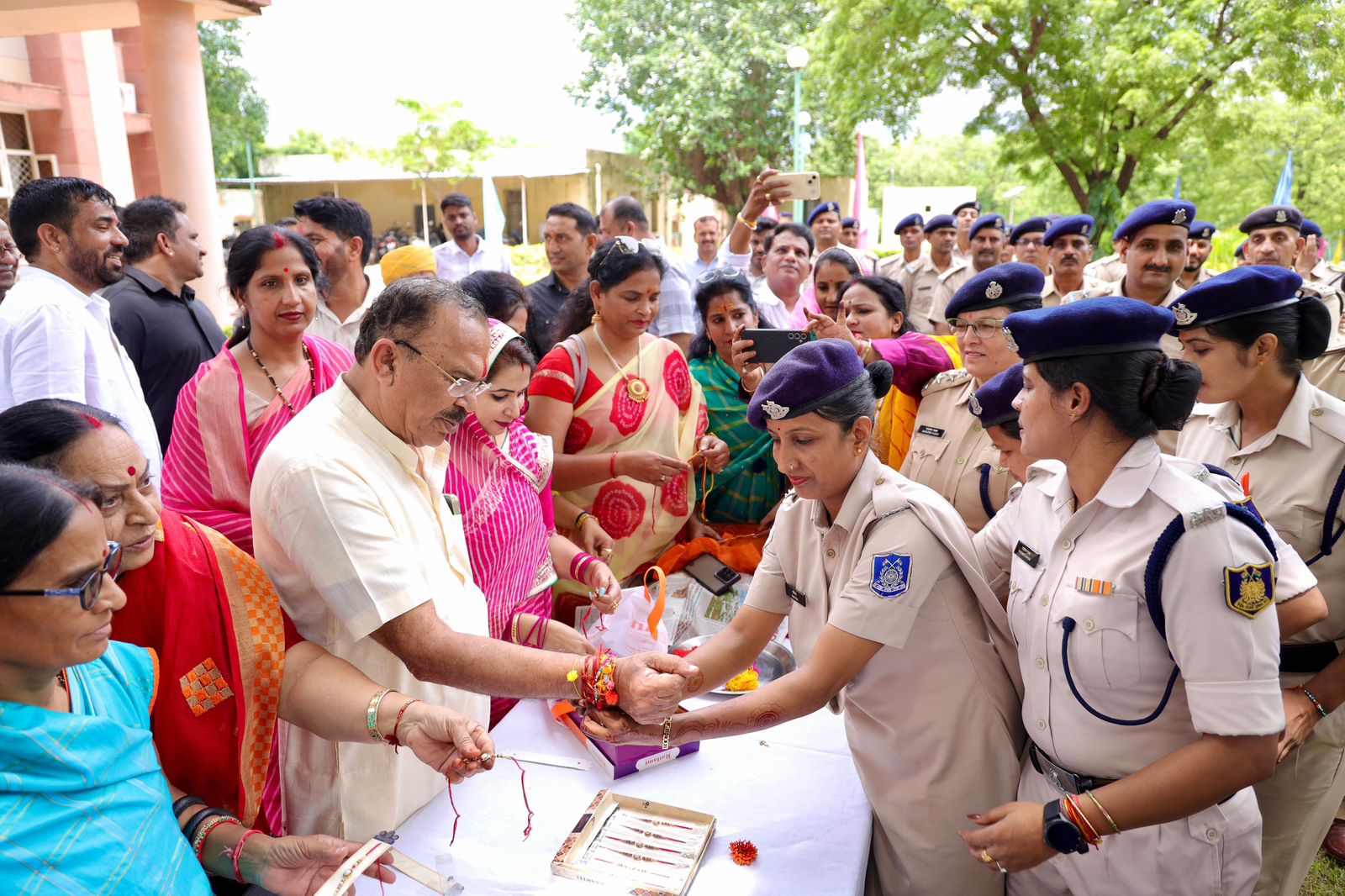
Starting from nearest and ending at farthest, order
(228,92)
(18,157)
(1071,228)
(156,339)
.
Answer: (156,339)
(1071,228)
(18,157)
(228,92)

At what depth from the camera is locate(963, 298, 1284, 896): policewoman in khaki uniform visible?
1651 mm

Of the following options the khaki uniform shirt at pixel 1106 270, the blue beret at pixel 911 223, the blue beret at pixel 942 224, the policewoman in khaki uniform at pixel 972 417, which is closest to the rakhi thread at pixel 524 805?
the policewoman in khaki uniform at pixel 972 417

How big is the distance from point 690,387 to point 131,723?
2.61 m

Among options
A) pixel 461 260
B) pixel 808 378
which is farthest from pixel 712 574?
pixel 461 260

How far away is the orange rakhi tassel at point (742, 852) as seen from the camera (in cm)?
185

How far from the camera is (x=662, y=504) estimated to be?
3562mm

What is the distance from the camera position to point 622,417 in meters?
3.49

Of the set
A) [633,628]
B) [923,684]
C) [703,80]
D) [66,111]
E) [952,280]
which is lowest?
[633,628]

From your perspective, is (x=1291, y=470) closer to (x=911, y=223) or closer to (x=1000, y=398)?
(x=1000, y=398)

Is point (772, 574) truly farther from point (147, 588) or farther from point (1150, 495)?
point (147, 588)

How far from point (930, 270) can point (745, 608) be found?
6.96 m

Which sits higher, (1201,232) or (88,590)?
(1201,232)

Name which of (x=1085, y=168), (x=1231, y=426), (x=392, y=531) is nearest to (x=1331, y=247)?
(x=1085, y=168)

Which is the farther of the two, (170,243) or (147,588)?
(170,243)
